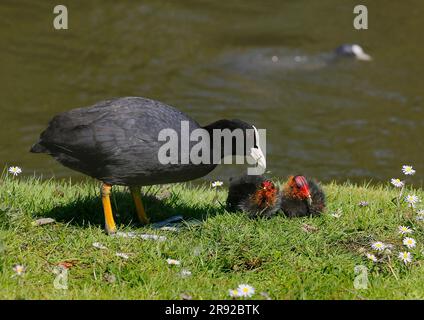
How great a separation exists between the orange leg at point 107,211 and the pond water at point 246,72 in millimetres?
5492

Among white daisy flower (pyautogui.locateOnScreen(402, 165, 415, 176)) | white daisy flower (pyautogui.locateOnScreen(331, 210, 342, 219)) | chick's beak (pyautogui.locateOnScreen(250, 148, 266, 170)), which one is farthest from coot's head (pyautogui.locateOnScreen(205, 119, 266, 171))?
white daisy flower (pyautogui.locateOnScreen(402, 165, 415, 176))

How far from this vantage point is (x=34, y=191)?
6941 millimetres

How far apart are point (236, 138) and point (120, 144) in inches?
41.7

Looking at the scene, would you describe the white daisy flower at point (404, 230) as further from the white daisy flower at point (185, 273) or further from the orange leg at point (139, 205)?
the orange leg at point (139, 205)

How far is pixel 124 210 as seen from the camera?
22.4ft

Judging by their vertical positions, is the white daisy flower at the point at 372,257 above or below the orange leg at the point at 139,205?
below

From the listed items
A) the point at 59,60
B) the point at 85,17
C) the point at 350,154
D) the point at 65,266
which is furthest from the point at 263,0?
the point at 65,266

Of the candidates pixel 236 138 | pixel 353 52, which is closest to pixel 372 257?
pixel 236 138

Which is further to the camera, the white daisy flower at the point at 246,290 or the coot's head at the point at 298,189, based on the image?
the coot's head at the point at 298,189

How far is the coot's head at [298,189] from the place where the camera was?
21.3ft

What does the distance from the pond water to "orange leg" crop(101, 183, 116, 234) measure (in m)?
5.49

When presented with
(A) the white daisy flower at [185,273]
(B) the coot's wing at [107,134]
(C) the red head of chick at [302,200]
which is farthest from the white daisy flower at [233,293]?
(C) the red head of chick at [302,200]

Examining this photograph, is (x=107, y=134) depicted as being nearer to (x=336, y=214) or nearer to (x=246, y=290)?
(x=246, y=290)

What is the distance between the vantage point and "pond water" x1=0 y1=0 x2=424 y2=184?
13.5 m
